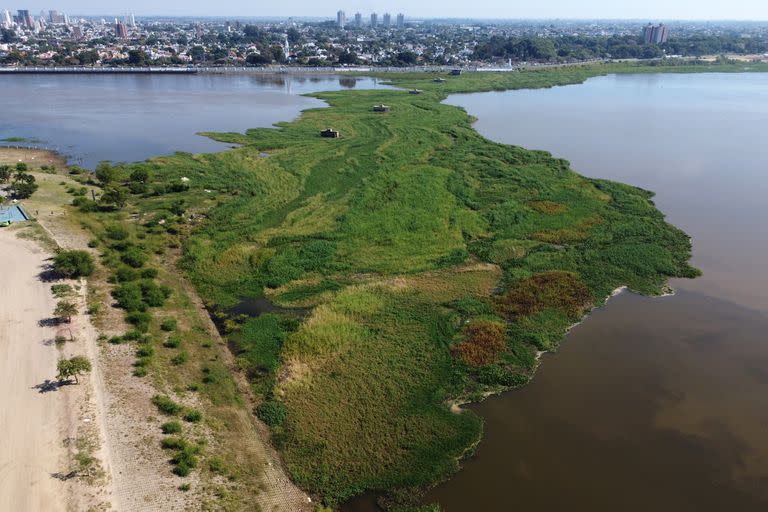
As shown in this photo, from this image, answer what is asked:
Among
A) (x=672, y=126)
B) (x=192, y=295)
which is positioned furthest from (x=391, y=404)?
(x=672, y=126)

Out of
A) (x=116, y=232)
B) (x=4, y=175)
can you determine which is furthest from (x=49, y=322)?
(x=4, y=175)

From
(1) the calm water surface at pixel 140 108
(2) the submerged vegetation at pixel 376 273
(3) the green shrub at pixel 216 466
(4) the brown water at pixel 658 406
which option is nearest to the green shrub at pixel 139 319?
(2) the submerged vegetation at pixel 376 273

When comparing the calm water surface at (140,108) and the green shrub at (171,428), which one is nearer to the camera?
the green shrub at (171,428)

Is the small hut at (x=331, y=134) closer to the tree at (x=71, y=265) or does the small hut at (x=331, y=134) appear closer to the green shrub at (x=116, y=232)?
the green shrub at (x=116, y=232)

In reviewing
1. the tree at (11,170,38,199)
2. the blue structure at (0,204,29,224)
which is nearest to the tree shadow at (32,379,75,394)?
the blue structure at (0,204,29,224)

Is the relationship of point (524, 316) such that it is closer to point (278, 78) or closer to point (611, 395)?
point (611, 395)

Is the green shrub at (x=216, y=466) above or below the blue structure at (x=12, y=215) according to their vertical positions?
below

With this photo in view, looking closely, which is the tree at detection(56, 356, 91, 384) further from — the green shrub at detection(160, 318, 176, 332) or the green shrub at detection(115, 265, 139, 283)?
the green shrub at detection(115, 265, 139, 283)
